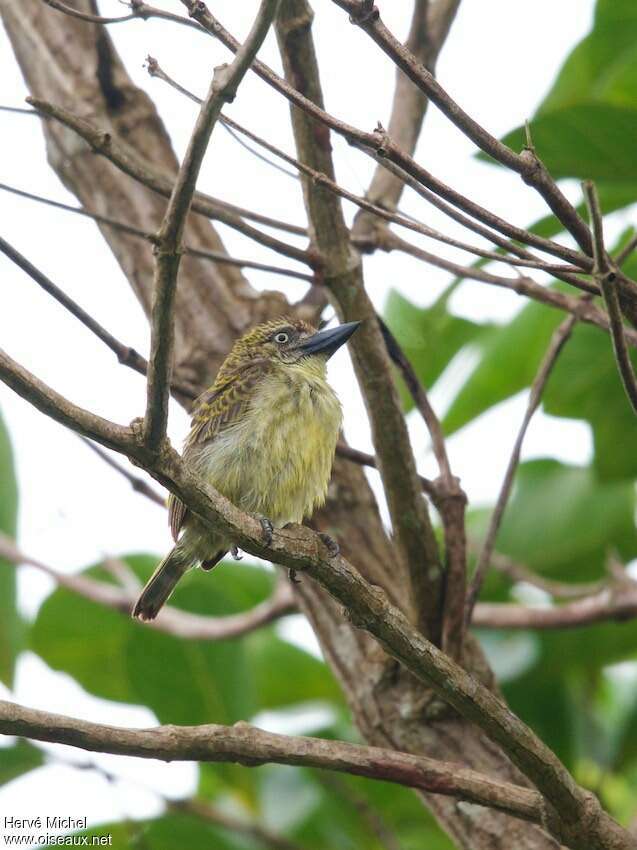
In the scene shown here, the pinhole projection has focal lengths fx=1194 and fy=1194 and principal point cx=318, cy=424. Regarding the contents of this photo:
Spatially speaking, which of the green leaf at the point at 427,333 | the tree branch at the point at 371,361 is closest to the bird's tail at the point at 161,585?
the tree branch at the point at 371,361

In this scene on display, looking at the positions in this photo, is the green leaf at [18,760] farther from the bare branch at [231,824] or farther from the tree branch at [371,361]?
the tree branch at [371,361]

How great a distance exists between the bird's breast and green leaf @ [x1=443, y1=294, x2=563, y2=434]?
917 mm

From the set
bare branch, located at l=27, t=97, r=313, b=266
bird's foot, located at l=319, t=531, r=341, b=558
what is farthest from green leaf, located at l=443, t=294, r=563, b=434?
bird's foot, located at l=319, t=531, r=341, b=558

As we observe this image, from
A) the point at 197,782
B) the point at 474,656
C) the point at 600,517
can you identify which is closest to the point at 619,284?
the point at 474,656

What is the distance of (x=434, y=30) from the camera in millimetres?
4340

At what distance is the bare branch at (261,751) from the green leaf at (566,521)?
6.42 ft

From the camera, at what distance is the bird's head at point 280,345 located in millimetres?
4129

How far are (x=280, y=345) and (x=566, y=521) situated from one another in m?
1.29

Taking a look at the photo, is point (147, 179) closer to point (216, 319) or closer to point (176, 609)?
point (216, 319)

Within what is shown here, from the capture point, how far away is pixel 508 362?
179 inches

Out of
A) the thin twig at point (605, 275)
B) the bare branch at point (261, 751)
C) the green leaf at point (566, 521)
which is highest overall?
the green leaf at point (566, 521)

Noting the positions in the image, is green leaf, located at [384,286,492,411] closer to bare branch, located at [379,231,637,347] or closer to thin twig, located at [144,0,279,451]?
bare branch, located at [379,231,637,347]

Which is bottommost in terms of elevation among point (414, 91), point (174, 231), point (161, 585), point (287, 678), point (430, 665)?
point (430, 665)

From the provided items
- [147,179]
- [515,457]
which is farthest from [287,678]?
[147,179]
